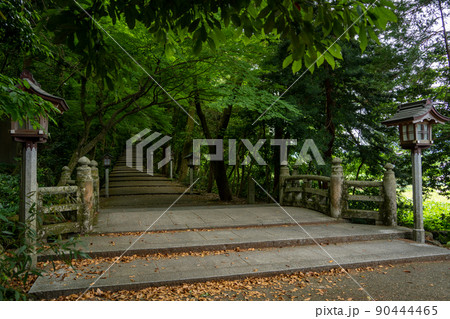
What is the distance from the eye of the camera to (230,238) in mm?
5941

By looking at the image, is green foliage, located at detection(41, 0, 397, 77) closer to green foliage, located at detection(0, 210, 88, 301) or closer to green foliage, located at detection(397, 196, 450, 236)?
green foliage, located at detection(0, 210, 88, 301)

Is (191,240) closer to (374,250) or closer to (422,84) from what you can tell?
(374,250)

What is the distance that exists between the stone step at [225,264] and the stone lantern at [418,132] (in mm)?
654

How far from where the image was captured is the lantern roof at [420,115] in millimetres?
5992

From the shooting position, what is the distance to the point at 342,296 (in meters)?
3.79

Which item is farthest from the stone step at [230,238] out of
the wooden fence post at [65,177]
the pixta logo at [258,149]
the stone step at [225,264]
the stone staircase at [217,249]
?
the pixta logo at [258,149]

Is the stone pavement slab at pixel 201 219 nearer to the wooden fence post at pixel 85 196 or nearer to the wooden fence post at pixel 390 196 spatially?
the wooden fence post at pixel 85 196

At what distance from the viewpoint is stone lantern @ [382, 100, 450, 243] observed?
19.8 feet

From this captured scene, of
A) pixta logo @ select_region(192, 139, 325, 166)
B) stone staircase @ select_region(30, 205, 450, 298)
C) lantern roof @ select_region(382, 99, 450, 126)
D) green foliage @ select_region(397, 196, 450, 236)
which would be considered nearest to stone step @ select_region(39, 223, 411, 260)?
stone staircase @ select_region(30, 205, 450, 298)

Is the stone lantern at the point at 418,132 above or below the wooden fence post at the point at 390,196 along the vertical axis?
above

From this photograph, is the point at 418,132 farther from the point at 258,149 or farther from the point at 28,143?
the point at 258,149

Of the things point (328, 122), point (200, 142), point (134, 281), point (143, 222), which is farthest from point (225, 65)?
point (200, 142)

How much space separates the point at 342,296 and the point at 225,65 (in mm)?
6711

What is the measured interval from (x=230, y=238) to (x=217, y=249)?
51 centimetres
